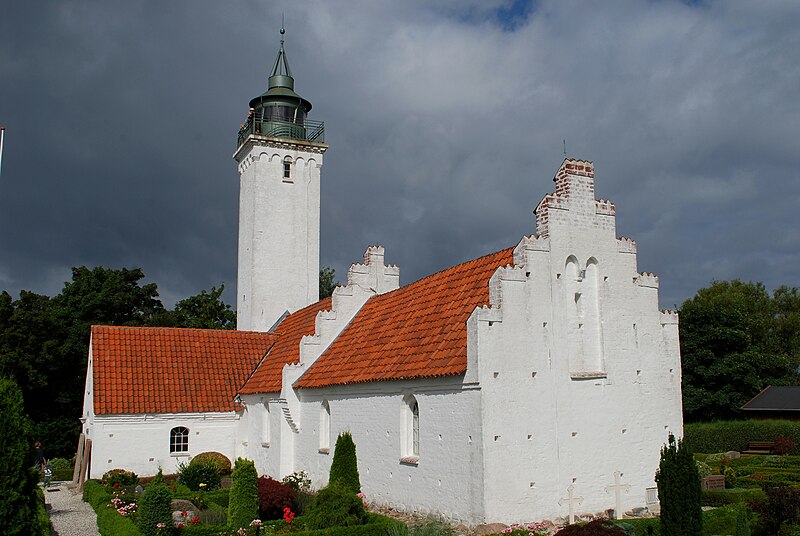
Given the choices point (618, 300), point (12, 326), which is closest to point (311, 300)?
point (12, 326)

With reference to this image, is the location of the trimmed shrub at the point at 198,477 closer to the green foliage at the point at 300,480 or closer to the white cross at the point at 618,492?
the green foliage at the point at 300,480

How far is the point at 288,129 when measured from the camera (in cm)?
3388

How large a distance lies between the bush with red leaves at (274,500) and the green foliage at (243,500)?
1.21 meters

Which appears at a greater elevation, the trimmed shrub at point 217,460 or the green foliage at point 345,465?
the green foliage at point 345,465

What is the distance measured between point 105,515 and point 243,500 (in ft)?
13.6


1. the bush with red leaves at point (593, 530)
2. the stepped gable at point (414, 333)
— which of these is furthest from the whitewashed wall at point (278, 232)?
the bush with red leaves at point (593, 530)

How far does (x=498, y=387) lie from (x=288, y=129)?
2193cm

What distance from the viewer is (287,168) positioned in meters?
33.8

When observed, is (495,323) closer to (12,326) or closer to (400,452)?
(400,452)

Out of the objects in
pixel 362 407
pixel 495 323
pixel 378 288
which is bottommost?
pixel 362 407

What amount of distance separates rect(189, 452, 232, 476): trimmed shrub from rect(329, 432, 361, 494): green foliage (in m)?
8.27

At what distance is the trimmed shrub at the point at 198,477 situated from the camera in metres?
22.6

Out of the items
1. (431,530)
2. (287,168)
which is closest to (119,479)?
(431,530)

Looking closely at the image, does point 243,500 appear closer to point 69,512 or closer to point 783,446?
point 69,512
